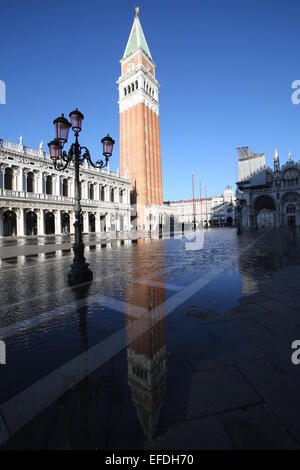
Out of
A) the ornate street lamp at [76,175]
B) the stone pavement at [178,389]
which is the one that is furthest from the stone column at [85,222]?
the stone pavement at [178,389]

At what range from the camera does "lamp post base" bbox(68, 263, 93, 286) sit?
6152 mm

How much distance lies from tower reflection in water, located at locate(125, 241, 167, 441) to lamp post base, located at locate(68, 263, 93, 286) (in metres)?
2.42

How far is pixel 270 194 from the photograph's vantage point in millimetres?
55281

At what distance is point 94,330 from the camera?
3244mm

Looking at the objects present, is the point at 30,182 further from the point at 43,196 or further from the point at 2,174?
the point at 2,174

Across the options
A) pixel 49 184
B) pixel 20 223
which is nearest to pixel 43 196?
pixel 49 184

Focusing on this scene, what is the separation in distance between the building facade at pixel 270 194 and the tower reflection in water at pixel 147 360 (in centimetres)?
5186

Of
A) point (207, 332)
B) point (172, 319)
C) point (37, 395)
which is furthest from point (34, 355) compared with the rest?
point (207, 332)

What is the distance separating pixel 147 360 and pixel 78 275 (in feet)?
14.1

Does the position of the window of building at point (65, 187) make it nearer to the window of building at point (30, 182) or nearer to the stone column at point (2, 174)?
the window of building at point (30, 182)

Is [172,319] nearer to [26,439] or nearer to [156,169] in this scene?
[26,439]

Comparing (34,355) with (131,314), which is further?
(131,314)

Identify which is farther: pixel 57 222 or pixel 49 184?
pixel 49 184

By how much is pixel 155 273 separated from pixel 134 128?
2148 inches
